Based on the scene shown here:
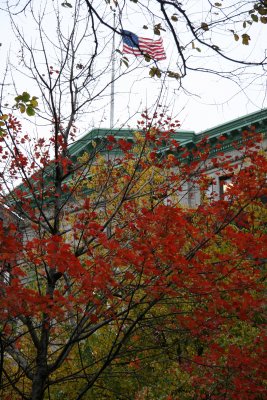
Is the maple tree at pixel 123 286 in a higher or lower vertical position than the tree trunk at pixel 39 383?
higher

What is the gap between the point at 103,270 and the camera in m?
7.82

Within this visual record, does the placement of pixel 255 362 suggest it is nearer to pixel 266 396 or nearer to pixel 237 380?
pixel 237 380

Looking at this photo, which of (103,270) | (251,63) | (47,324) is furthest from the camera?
(47,324)

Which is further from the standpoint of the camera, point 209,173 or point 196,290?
point 209,173

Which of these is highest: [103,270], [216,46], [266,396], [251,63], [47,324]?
[216,46]

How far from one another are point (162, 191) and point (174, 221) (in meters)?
2.84

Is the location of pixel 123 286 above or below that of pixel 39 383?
above

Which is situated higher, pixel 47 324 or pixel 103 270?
pixel 103 270

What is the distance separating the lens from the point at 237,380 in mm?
10023

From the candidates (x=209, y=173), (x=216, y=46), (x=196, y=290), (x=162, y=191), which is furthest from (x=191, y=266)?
(x=209, y=173)

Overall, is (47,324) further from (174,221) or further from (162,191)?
(162,191)

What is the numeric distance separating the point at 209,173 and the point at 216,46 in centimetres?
2044

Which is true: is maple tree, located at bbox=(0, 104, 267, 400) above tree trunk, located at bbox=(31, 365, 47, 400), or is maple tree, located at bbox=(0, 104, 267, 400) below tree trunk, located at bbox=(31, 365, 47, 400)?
above

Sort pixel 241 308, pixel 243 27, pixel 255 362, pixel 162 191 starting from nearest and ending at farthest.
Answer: pixel 243 27, pixel 241 308, pixel 255 362, pixel 162 191
